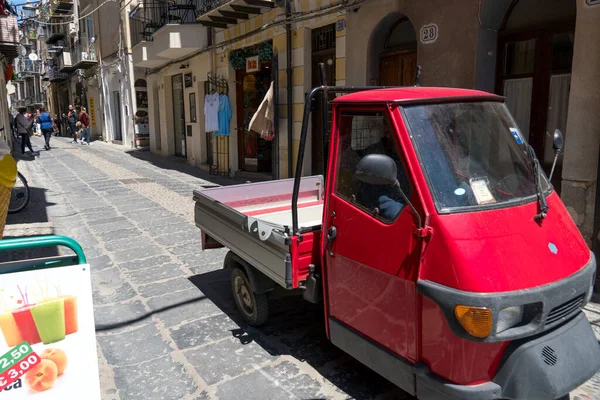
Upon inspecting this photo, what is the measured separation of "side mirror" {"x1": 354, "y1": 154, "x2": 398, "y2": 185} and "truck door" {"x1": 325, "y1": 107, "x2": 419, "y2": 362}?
0.18 metres

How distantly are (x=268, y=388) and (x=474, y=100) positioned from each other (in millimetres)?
2384

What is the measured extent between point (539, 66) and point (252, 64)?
25.3 feet

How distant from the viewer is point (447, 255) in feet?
7.79

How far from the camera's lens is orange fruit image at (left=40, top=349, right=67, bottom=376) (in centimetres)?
224

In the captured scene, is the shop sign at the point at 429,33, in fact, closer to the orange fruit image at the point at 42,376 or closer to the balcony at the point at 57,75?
the orange fruit image at the point at 42,376

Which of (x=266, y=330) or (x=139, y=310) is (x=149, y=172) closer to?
(x=139, y=310)

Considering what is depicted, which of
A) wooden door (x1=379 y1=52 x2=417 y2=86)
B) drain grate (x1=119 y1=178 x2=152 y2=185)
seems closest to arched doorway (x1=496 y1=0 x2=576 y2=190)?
wooden door (x1=379 y1=52 x2=417 y2=86)

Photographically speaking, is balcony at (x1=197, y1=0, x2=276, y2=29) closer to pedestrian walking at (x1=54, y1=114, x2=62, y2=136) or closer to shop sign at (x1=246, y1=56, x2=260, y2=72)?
shop sign at (x1=246, y1=56, x2=260, y2=72)

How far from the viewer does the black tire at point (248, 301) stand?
4086 mm

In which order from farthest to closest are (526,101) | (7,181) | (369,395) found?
(526,101), (7,181), (369,395)

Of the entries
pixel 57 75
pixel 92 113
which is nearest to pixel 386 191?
pixel 92 113

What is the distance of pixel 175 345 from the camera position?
156 inches

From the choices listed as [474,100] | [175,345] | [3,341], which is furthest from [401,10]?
[3,341]

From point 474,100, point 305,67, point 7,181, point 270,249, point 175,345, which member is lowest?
point 175,345
